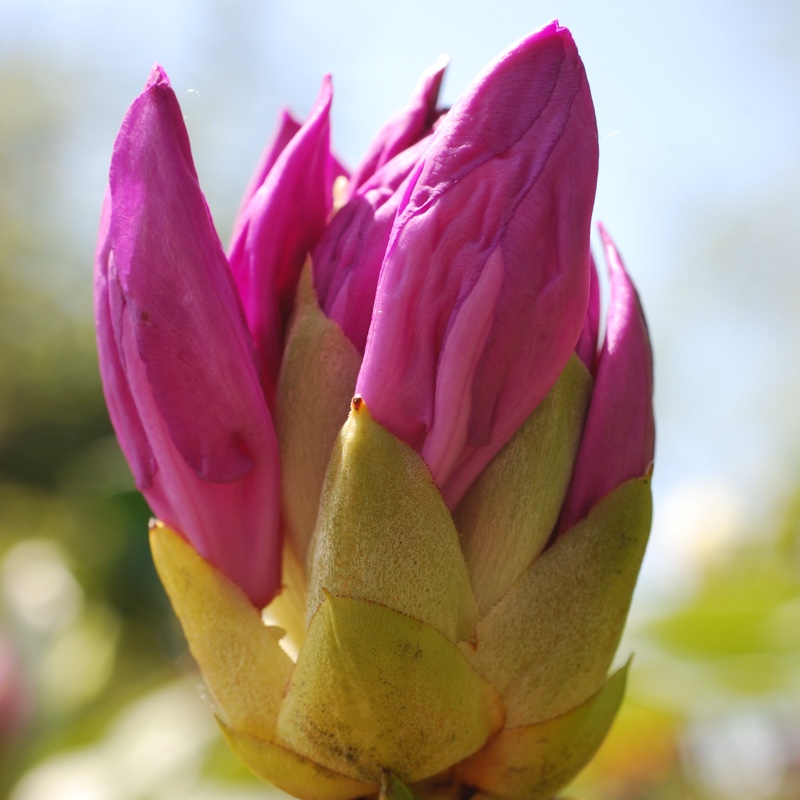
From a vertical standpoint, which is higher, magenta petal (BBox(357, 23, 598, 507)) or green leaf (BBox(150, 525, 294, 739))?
magenta petal (BBox(357, 23, 598, 507))

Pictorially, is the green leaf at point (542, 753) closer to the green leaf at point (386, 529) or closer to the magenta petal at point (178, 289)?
the green leaf at point (386, 529)

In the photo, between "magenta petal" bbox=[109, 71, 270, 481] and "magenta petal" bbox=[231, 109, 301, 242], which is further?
"magenta petal" bbox=[231, 109, 301, 242]

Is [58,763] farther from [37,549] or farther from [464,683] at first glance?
[464,683]

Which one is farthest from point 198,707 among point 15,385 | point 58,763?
point 15,385

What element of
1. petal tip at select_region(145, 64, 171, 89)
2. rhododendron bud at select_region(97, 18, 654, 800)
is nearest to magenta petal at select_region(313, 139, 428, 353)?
rhododendron bud at select_region(97, 18, 654, 800)

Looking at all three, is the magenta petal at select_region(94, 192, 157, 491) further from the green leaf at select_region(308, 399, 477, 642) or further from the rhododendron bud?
the green leaf at select_region(308, 399, 477, 642)

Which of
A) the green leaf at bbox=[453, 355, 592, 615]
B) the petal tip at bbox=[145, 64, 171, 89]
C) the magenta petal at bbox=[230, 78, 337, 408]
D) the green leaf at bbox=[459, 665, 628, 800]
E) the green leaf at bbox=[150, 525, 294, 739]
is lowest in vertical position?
the green leaf at bbox=[459, 665, 628, 800]

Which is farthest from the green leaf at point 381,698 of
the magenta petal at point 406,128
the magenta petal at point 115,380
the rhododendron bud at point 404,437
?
the magenta petal at point 406,128
